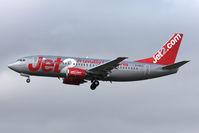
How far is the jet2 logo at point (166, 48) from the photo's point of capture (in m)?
79.2

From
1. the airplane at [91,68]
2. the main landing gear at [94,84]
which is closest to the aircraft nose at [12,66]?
the airplane at [91,68]

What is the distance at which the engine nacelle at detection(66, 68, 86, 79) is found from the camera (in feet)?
235

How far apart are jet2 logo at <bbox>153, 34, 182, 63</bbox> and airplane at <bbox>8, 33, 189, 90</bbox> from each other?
0.53m

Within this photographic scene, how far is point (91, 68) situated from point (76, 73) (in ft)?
7.85

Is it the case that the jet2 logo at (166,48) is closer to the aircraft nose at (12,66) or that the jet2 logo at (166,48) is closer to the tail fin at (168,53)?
the tail fin at (168,53)

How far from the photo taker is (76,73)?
7188 centimetres

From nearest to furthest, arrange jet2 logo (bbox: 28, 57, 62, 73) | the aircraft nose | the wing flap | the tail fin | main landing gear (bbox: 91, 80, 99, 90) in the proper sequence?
the wing flap < jet2 logo (bbox: 28, 57, 62, 73) < the aircraft nose < main landing gear (bbox: 91, 80, 99, 90) < the tail fin

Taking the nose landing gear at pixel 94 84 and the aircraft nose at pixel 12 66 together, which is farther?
the nose landing gear at pixel 94 84

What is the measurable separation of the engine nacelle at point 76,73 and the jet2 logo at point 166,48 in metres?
12.8

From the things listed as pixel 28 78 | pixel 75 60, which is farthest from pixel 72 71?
pixel 28 78

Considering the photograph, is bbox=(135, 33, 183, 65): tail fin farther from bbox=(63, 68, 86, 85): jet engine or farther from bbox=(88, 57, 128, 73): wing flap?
bbox=(63, 68, 86, 85): jet engine

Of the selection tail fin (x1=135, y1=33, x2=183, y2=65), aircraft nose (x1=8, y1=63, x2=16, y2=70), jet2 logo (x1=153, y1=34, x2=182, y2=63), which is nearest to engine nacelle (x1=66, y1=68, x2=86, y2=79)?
aircraft nose (x1=8, y1=63, x2=16, y2=70)

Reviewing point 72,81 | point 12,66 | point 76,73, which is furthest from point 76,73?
point 12,66

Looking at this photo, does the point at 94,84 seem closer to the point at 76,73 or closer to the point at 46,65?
the point at 76,73
